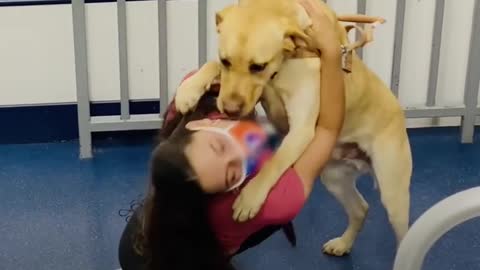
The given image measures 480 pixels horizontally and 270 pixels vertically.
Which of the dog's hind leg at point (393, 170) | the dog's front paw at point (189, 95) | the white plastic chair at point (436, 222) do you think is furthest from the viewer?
the dog's hind leg at point (393, 170)

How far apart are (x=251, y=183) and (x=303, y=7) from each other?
441 mm

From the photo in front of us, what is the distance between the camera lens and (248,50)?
1.86m

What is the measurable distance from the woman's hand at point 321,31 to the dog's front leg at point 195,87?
0.78 feet

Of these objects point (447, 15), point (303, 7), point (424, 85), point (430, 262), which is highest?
point (303, 7)

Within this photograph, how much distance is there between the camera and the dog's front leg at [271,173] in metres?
1.87

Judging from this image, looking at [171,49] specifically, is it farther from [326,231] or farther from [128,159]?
[326,231]

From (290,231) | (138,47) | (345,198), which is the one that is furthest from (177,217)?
(138,47)

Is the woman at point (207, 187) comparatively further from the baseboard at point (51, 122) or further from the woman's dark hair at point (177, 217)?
the baseboard at point (51, 122)

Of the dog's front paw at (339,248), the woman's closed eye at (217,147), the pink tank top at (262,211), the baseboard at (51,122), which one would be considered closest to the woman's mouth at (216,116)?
the pink tank top at (262,211)

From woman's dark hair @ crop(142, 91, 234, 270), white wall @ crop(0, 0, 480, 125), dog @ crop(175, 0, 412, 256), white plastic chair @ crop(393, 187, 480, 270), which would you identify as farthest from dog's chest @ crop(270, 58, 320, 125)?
white wall @ crop(0, 0, 480, 125)

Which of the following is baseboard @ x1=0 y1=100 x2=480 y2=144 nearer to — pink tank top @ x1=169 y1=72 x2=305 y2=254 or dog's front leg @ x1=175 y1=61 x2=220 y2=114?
dog's front leg @ x1=175 y1=61 x2=220 y2=114

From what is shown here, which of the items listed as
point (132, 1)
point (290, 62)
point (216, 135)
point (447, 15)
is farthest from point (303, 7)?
point (447, 15)

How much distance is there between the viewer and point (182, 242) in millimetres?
1794

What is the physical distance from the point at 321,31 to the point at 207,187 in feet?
1.79
